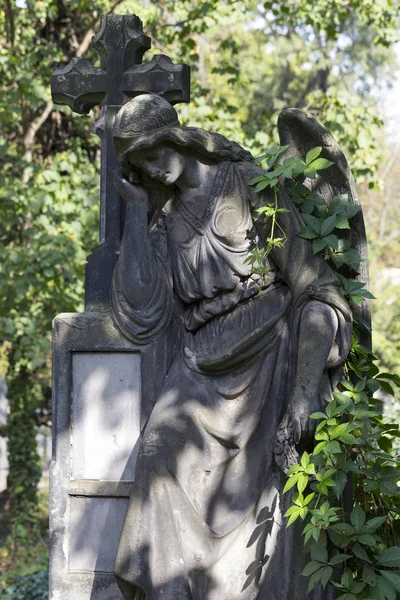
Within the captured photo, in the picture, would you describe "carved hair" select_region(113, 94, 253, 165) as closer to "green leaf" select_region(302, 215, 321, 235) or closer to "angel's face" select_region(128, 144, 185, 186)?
"angel's face" select_region(128, 144, 185, 186)

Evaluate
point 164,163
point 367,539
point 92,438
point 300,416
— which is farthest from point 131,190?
point 367,539

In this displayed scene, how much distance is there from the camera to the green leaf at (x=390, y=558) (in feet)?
13.3

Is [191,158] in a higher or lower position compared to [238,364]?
higher

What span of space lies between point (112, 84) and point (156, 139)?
0.79 metres

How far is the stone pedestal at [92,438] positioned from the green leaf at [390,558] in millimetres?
1175

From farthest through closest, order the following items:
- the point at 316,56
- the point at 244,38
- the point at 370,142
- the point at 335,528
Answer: the point at 244,38 → the point at 316,56 → the point at 370,142 → the point at 335,528

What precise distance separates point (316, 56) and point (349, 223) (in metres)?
20.5

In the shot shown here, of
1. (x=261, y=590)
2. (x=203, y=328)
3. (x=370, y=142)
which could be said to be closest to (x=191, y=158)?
(x=203, y=328)

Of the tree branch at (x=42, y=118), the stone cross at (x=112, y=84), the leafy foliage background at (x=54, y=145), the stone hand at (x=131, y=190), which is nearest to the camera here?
the stone hand at (x=131, y=190)

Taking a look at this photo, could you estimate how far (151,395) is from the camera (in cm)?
461

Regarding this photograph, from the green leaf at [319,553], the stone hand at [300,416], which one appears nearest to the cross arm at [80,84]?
the stone hand at [300,416]

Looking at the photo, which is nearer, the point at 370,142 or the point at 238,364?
the point at 238,364

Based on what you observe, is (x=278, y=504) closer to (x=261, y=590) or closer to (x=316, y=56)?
(x=261, y=590)

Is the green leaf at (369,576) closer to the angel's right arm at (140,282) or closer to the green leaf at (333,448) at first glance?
the green leaf at (333,448)
